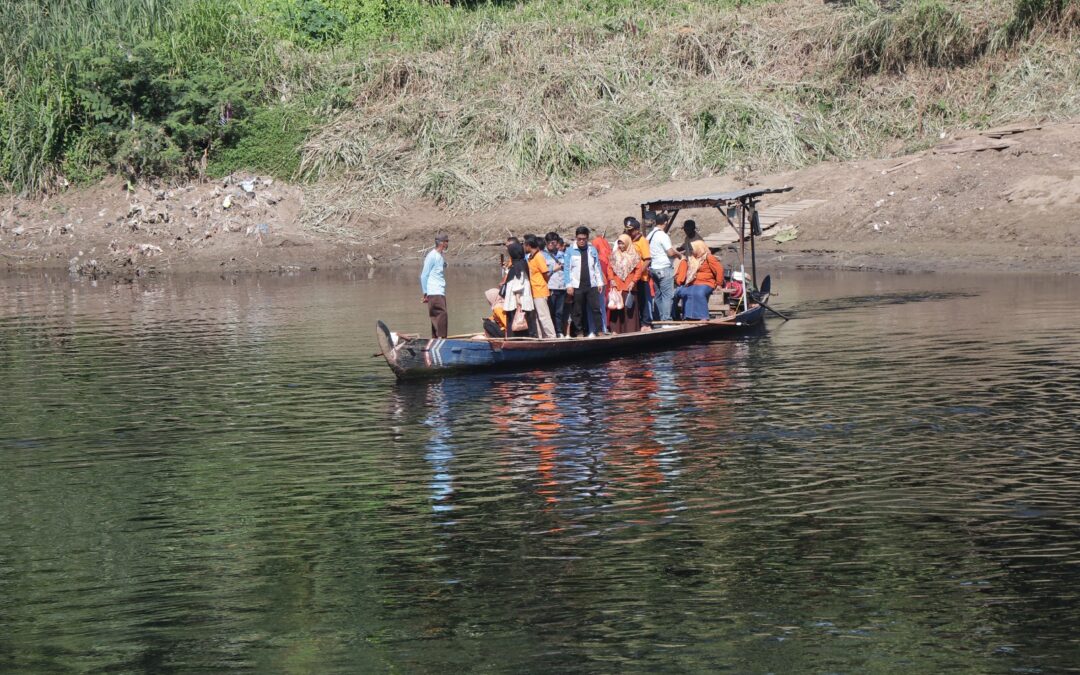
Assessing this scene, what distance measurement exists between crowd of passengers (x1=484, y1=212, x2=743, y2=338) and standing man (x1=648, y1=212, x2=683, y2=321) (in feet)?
0.05

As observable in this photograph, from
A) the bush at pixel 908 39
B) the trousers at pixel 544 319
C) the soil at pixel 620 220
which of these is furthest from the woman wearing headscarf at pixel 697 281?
the bush at pixel 908 39

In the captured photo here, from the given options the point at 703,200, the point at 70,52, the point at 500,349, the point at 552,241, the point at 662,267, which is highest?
the point at 70,52

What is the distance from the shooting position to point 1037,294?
23.5 m

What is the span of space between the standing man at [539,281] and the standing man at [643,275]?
1.26 meters

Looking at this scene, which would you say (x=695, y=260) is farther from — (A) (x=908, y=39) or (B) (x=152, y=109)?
(B) (x=152, y=109)

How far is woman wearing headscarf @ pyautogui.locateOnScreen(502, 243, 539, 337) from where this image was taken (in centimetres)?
1786

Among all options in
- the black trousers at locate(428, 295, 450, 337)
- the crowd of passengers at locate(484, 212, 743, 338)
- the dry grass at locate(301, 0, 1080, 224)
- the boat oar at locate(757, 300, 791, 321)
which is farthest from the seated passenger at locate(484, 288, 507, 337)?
the dry grass at locate(301, 0, 1080, 224)

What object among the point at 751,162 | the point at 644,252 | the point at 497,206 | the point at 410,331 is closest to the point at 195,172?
the point at 497,206

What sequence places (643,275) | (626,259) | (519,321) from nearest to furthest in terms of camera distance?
(519,321)
(626,259)
(643,275)

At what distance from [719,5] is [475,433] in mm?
27198

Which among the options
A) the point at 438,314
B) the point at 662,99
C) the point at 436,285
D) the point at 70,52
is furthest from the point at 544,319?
the point at 70,52

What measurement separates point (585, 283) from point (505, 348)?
153 cm

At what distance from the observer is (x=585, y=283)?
60.6 ft

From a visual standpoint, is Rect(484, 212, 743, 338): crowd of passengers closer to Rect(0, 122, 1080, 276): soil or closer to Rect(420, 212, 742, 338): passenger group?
Rect(420, 212, 742, 338): passenger group
